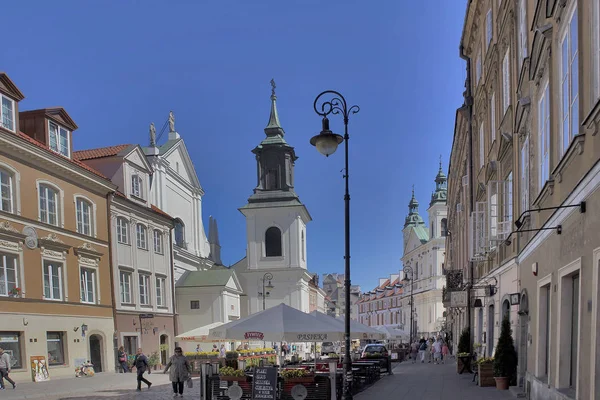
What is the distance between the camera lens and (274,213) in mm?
63594

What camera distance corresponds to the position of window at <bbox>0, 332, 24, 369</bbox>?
23062mm

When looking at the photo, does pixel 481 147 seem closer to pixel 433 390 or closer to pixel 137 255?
pixel 433 390

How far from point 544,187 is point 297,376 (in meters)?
7.20

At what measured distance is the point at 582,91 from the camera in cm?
769

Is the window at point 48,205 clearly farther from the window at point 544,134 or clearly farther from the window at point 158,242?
the window at point 544,134

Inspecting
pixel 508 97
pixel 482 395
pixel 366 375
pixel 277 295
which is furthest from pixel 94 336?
pixel 277 295

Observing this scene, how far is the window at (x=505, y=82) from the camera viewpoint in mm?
16469

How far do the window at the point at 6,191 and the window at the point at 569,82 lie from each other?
21598 millimetres

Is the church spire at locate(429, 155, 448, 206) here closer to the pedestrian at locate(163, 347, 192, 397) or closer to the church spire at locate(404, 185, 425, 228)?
the church spire at locate(404, 185, 425, 228)

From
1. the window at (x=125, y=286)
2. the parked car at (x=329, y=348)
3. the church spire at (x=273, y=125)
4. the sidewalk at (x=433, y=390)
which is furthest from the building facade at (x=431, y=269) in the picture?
the sidewalk at (x=433, y=390)

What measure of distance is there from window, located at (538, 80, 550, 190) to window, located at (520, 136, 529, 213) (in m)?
1.55

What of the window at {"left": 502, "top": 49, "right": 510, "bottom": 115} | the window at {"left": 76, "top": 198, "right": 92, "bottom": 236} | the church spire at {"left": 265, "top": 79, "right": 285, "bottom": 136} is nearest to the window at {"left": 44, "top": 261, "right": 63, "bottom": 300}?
the window at {"left": 76, "top": 198, "right": 92, "bottom": 236}

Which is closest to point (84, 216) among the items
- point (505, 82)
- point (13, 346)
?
point (13, 346)

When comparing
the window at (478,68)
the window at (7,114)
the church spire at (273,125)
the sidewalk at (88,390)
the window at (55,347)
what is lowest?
the sidewalk at (88,390)
